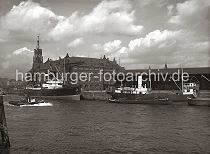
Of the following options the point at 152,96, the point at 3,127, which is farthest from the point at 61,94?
the point at 3,127

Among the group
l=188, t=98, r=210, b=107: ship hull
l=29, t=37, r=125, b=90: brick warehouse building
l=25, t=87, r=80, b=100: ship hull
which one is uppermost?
l=29, t=37, r=125, b=90: brick warehouse building

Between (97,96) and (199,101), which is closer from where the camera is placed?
(199,101)

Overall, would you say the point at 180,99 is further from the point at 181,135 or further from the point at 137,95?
the point at 181,135

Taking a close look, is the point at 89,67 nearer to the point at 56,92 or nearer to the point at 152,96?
the point at 56,92

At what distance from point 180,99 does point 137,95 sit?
10.1 meters

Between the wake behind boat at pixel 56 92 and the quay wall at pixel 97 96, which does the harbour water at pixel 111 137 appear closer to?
the quay wall at pixel 97 96

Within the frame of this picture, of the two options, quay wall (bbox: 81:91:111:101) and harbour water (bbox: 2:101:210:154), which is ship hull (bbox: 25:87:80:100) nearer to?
quay wall (bbox: 81:91:111:101)

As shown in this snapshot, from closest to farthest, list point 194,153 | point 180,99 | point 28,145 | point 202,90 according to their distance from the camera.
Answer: point 194,153 → point 28,145 → point 180,99 → point 202,90

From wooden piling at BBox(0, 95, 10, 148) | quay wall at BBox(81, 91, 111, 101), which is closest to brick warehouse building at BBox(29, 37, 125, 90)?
quay wall at BBox(81, 91, 111, 101)


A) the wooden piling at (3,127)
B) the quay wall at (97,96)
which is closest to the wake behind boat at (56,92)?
the quay wall at (97,96)

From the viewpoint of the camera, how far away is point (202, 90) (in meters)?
74.4

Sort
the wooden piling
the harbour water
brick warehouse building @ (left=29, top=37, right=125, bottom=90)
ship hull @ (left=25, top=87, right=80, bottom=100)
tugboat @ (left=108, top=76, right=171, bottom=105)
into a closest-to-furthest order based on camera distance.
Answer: the wooden piling
the harbour water
tugboat @ (left=108, top=76, right=171, bottom=105)
ship hull @ (left=25, top=87, right=80, bottom=100)
brick warehouse building @ (left=29, top=37, right=125, bottom=90)

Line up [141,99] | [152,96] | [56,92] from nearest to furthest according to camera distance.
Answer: [141,99] → [152,96] → [56,92]

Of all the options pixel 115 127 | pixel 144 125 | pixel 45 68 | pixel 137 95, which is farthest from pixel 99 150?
pixel 45 68
